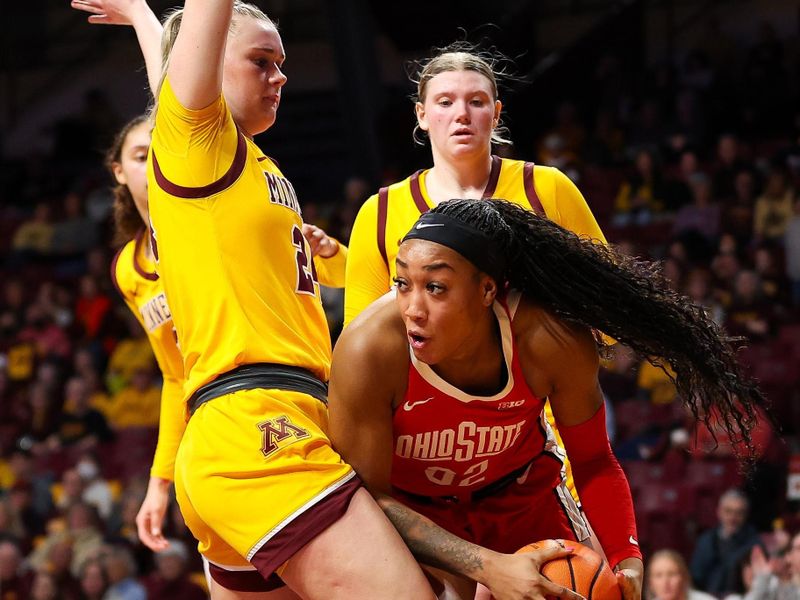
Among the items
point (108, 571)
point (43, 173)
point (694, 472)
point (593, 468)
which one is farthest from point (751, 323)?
point (43, 173)

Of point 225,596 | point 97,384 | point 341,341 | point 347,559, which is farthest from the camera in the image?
point 97,384

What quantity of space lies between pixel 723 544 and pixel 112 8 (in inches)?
183

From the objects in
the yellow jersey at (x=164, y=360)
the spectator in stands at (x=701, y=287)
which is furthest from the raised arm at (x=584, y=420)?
the spectator in stands at (x=701, y=287)

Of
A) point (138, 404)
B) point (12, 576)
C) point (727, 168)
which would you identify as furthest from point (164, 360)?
point (727, 168)

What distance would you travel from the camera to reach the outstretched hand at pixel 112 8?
3551 millimetres

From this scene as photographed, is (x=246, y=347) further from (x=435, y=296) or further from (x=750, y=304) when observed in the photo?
(x=750, y=304)

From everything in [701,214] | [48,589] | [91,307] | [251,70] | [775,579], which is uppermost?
[251,70]

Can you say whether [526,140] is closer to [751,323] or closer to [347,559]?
[751,323]

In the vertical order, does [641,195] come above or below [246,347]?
below

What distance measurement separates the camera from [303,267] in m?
3.20

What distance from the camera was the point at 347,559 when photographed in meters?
2.76

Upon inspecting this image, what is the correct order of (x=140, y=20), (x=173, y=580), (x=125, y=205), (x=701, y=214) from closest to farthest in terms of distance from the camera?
(x=140, y=20) → (x=125, y=205) → (x=173, y=580) → (x=701, y=214)

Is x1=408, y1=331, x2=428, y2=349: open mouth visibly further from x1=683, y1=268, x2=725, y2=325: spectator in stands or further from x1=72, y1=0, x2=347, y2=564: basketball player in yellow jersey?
x1=683, y1=268, x2=725, y2=325: spectator in stands

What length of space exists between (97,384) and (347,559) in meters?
8.96
